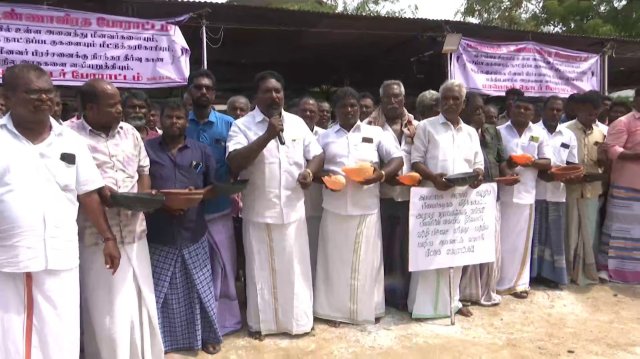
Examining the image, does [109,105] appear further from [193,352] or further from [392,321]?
[392,321]

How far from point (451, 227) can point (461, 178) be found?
451 millimetres

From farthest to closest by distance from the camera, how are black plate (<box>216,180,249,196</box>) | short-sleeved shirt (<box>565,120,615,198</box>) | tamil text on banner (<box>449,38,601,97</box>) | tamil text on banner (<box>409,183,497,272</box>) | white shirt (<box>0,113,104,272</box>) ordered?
tamil text on banner (<box>449,38,601,97</box>) < short-sleeved shirt (<box>565,120,615,198</box>) < tamil text on banner (<box>409,183,497,272</box>) < black plate (<box>216,180,249,196</box>) < white shirt (<box>0,113,104,272</box>)

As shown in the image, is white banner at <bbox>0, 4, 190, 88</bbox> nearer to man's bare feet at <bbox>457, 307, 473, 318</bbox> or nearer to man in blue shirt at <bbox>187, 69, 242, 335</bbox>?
man in blue shirt at <bbox>187, 69, 242, 335</bbox>

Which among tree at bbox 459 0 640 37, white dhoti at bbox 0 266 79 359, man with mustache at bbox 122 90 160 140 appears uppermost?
tree at bbox 459 0 640 37

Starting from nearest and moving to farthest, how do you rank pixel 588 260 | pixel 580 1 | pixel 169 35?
1. pixel 588 260
2. pixel 169 35
3. pixel 580 1

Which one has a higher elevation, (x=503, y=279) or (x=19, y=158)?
(x=19, y=158)

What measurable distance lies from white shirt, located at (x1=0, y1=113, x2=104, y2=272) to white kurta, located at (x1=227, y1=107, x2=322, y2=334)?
114 centimetres

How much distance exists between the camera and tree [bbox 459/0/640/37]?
575 inches

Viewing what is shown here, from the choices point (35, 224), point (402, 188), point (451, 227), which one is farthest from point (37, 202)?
point (451, 227)

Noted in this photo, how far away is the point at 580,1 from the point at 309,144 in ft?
51.9

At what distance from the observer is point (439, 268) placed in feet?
12.5

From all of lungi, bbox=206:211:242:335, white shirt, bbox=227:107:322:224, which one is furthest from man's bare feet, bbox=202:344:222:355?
white shirt, bbox=227:107:322:224

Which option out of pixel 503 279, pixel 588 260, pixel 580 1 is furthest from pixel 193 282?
pixel 580 1

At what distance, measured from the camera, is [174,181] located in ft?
9.71
